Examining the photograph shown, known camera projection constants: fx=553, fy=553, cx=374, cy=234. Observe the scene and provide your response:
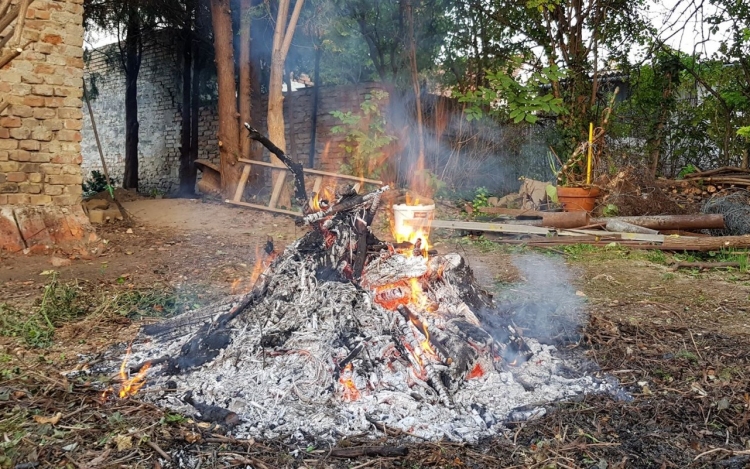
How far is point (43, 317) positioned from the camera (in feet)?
15.9

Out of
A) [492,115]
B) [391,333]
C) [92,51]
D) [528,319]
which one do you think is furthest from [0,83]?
[92,51]

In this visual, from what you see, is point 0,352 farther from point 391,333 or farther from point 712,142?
point 712,142

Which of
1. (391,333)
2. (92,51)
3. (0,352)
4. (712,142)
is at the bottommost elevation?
(0,352)

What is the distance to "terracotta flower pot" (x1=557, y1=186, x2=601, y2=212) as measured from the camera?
9375 millimetres

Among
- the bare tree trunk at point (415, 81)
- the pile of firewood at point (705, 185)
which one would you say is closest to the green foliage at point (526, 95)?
the bare tree trunk at point (415, 81)

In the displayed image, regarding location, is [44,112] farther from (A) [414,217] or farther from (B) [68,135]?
(A) [414,217]

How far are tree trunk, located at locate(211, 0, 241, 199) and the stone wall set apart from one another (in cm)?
206

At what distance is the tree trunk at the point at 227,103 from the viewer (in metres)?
11.7

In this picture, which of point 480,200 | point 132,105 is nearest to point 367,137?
point 480,200

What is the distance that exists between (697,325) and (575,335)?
1289 mm

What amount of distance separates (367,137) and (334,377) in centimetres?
921

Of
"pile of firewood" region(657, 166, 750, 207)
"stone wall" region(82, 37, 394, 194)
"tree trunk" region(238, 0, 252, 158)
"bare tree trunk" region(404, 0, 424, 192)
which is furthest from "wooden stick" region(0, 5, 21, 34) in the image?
"bare tree trunk" region(404, 0, 424, 192)

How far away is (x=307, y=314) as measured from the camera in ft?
12.3

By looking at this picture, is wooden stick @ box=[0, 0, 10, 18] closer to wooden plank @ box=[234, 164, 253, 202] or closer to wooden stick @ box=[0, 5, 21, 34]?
wooden stick @ box=[0, 5, 21, 34]
